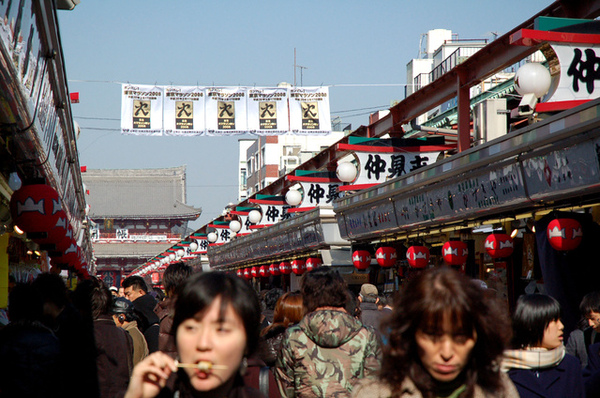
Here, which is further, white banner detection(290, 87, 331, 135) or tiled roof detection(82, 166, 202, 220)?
tiled roof detection(82, 166, 202, 220)

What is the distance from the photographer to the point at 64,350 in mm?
4594

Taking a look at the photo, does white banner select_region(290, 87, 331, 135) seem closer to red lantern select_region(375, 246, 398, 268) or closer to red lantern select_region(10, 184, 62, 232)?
red lantern select_region(375, 246, 398, 268)

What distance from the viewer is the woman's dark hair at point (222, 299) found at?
2404 millimetres

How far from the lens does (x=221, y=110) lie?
21750 millimetres

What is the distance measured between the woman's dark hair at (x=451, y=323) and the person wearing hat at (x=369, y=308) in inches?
240

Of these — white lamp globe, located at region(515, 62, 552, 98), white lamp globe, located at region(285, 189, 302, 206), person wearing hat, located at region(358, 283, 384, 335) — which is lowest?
person wearing hat, located at region(358, 283, 384, 335)

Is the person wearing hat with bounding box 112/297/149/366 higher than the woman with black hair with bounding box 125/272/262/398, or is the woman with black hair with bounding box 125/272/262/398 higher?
the woman with black hair with bounding box 125/272/262/398

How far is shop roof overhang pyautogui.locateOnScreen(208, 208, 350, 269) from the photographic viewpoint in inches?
654

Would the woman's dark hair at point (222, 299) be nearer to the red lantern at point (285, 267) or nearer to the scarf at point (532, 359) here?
the scarf at point (532, 359)

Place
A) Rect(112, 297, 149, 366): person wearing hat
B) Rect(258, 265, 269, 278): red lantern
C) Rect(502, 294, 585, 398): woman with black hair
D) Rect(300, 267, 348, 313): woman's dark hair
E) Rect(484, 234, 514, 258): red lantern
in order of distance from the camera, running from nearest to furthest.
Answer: Rect(502, 294, 585, 398): woman with black hair, Rect(300, 267, 348, 313): woman's dark hair, Rect(112, 297, 149, 366): person wearing hat, Rect(484, 234, 514, 258): red lantern, Rect(258, 265, 269, 278): red lantern

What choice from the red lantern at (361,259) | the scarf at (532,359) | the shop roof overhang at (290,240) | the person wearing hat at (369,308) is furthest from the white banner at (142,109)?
the scarf at (532,359)

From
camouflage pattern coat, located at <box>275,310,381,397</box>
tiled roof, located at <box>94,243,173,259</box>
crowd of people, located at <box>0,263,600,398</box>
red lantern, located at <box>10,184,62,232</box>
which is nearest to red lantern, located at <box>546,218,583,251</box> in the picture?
crowd of people, located at <box>0,263,600,398</box>

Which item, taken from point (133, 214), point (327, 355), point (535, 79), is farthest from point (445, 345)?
point (133, 214)

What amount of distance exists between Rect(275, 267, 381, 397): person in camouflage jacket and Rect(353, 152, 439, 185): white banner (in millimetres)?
9568
